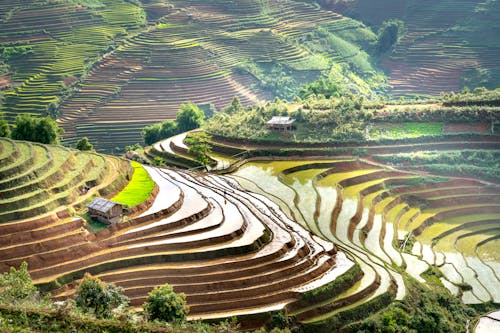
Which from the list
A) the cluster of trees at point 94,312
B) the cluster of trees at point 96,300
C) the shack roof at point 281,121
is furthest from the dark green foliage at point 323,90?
the cluster of trees at point 96,300

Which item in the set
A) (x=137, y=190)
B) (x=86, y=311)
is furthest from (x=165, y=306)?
(x=137, y=190)

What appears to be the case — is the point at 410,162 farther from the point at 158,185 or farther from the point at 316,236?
the point at 158,185

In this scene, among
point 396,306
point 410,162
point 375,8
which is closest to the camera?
point 396,306

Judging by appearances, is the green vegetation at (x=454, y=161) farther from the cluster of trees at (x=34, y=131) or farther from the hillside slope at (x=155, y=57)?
the hillside slope at (x=155, y=57)

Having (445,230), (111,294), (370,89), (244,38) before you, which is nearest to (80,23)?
(244,38)

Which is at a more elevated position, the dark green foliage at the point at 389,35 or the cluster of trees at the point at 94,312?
the dark green foliage at the point at 389,35

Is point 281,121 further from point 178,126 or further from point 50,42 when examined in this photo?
point 50,42

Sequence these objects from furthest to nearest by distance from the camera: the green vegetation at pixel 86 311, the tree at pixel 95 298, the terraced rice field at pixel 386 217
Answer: the terraced rice field at pixel 386 217
the tree at pixel 95 298
the green vegetation at pixel 86 311
